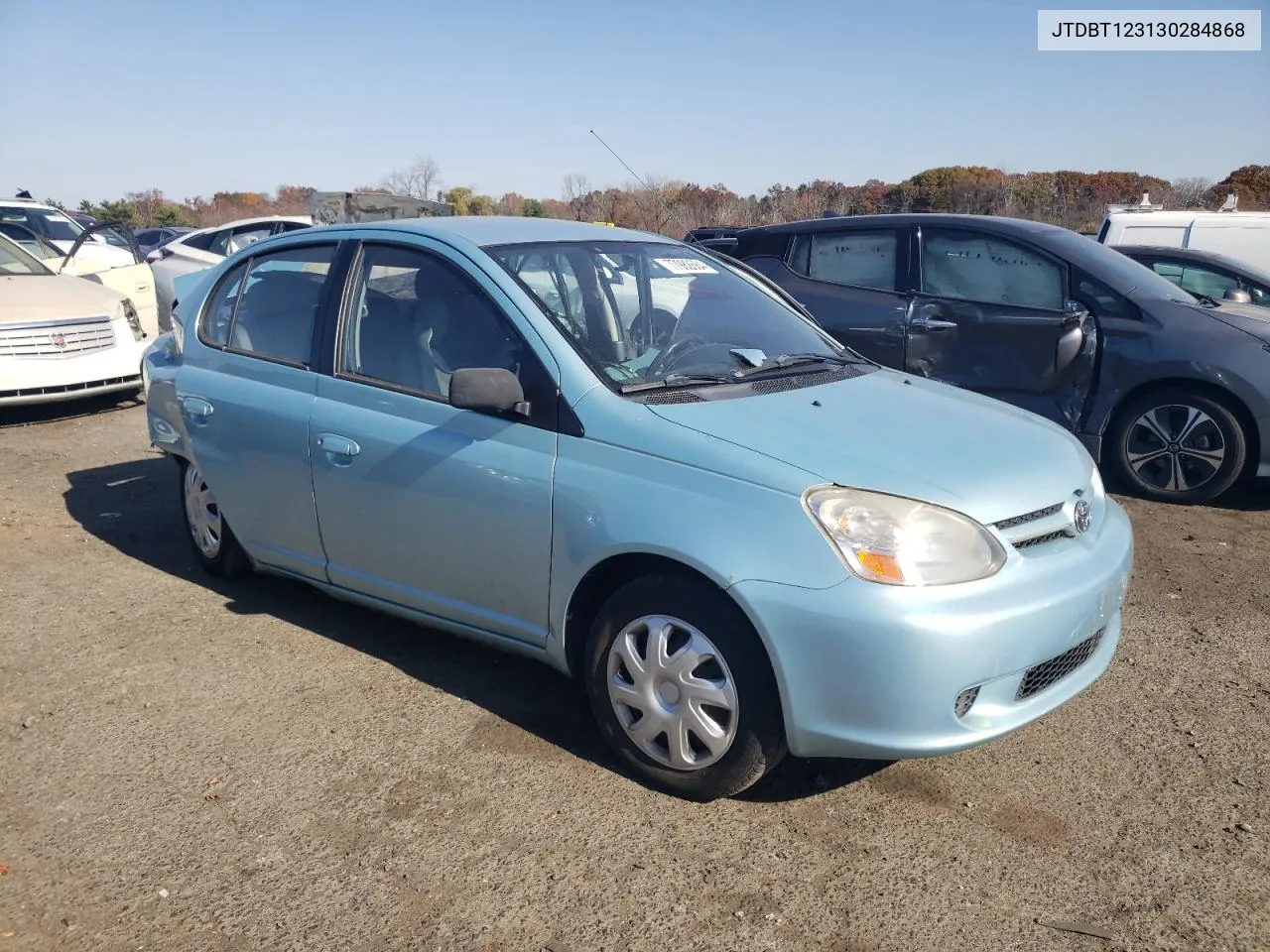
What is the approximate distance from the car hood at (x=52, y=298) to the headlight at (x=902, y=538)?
25.3 feet

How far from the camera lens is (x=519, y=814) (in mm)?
3123

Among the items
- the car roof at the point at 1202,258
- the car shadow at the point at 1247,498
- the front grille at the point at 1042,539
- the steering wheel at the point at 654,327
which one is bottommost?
the car shadow at the point at 1247,498

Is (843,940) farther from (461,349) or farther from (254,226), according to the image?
(254,226)

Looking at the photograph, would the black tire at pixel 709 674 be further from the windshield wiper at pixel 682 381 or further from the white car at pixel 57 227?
the white car at pixel 57 227

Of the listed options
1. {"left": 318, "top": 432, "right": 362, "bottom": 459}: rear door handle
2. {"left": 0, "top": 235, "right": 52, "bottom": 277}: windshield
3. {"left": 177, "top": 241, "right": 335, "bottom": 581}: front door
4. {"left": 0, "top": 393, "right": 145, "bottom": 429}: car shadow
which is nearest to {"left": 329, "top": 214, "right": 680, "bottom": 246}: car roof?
{"left": 177, "top": 241, "right": 335, "bottom": 581}: front door

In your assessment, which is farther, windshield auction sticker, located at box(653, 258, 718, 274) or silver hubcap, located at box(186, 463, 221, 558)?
silver hubcap, located at box(186, 463, 221, 558)

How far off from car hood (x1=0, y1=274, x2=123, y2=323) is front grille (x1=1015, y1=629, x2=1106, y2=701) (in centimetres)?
811

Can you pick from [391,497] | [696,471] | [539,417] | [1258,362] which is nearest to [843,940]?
[696,471]

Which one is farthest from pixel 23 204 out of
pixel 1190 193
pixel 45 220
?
pixel 1190 193

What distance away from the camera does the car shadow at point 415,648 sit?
340 cm

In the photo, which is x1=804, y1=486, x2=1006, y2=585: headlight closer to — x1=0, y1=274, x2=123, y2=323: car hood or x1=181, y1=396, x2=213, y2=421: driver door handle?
x1=181, y1=396, x2=213, y2=421: driver door handle

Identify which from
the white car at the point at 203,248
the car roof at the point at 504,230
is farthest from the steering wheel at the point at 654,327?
the white car at the point at 203,248

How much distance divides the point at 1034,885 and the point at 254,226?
1351cm

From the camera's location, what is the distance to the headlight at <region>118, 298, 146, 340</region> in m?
9.16
